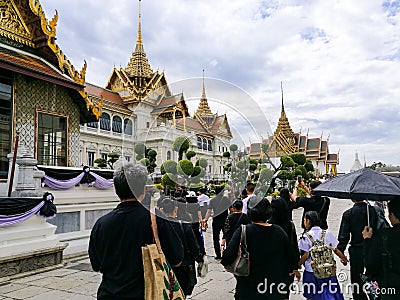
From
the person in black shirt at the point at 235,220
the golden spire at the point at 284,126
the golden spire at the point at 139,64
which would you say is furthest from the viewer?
the golden spire at the point at 284,126

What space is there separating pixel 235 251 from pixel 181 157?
1.91m

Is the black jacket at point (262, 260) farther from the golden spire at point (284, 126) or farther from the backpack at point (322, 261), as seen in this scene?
the golden spire at point (284, 126)

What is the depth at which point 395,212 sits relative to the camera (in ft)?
10.3

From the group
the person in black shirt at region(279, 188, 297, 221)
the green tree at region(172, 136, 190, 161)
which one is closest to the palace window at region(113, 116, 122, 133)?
the person in black shirt at region(279, 188, 297, 221)

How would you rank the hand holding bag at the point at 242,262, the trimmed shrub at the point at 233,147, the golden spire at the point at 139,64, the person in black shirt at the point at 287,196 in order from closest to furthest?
1. the hand holding bag at the point at 242,262
2. the trimmed shrub at the point at 233,147
3. the person in black shirt at the point at 287,196
4. the golden spire at the point at 139,64

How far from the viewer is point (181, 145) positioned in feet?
15.6

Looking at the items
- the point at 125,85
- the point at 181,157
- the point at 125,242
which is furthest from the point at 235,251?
the point at 125,85

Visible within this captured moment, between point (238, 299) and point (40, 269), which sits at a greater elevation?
point (238, 299)

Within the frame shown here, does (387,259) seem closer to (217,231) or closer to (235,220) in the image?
(235,220)

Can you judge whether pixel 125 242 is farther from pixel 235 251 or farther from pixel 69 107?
pixel 69 107

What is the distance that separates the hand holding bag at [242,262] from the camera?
10.2ft

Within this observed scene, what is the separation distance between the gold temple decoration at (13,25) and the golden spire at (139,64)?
33716mm

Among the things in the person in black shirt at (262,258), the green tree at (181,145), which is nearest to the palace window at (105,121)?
the green tree at (181,145)

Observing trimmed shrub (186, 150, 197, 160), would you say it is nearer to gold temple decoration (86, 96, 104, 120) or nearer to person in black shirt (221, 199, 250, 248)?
person in black shirt (221, 199, 250, 248)
